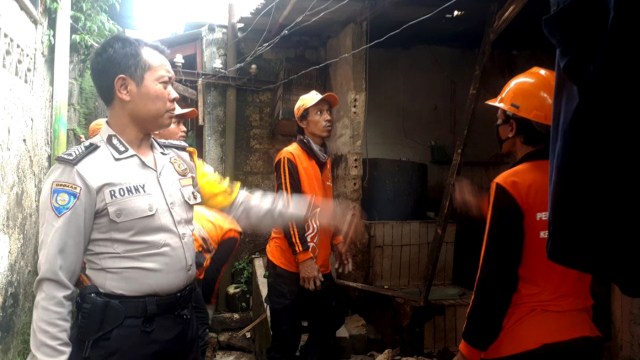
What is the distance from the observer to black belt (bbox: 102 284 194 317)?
5.64ft

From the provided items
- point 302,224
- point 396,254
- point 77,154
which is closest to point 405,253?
point 396,254

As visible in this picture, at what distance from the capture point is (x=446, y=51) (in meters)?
7.36

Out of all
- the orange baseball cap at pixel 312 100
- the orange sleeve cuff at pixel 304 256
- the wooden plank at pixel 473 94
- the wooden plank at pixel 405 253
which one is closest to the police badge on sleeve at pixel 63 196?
the orange sleeve cuff at pixel 304 256

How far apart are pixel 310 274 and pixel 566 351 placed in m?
1.92

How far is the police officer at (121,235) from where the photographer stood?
1.62m

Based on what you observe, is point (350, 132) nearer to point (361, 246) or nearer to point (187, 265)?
point (361, 246)

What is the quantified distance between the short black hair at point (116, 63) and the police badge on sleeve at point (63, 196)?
49cm

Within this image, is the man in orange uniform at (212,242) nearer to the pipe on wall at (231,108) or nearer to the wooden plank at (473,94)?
the wooden plank at (473,94)

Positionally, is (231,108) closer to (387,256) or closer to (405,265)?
(387,256)

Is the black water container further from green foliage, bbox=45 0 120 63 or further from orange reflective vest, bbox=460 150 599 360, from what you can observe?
green foliage, bbox=45 0 120 63

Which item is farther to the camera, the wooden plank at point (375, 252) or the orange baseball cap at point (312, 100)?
the wooden plank at point (375, 252)

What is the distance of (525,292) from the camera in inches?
76.5

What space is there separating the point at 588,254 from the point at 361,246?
474cm

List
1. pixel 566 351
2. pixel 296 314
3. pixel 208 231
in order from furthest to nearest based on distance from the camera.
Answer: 1. pixel 296 314
2. pixel 208 231
3. pixel 566 351
